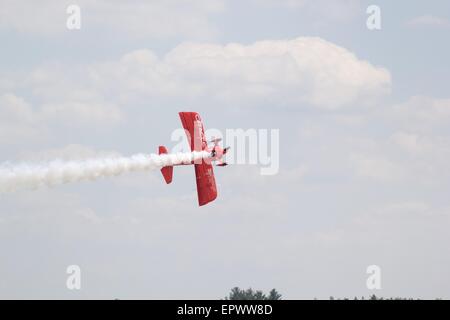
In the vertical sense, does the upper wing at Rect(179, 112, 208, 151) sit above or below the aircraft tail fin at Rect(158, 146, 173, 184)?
above

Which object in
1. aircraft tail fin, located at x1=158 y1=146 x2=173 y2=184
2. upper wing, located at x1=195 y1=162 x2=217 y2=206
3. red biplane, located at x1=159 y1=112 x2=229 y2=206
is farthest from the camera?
upper wing, located at x1=195 y1=162 x2=217 y2=206

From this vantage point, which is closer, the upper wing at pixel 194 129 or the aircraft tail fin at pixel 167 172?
the aircraft tail fin at pixel 167 172

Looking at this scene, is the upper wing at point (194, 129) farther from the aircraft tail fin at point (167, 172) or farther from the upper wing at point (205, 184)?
the aircraft tail fin at point (167, 172)

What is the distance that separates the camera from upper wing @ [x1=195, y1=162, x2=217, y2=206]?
91500 mm

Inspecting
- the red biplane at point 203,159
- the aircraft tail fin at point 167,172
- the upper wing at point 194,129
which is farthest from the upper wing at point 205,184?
the aircraft tail fin at point 167,172

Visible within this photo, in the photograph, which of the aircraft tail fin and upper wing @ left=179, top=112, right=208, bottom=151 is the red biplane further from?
the aircraft tail fin

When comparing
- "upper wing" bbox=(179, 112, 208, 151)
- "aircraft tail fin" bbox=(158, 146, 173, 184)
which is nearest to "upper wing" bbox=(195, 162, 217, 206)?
"upper wing" bbox=(179, 112, 208, 151)

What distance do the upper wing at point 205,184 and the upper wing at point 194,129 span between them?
3.07 metres

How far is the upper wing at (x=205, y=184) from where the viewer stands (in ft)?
300
